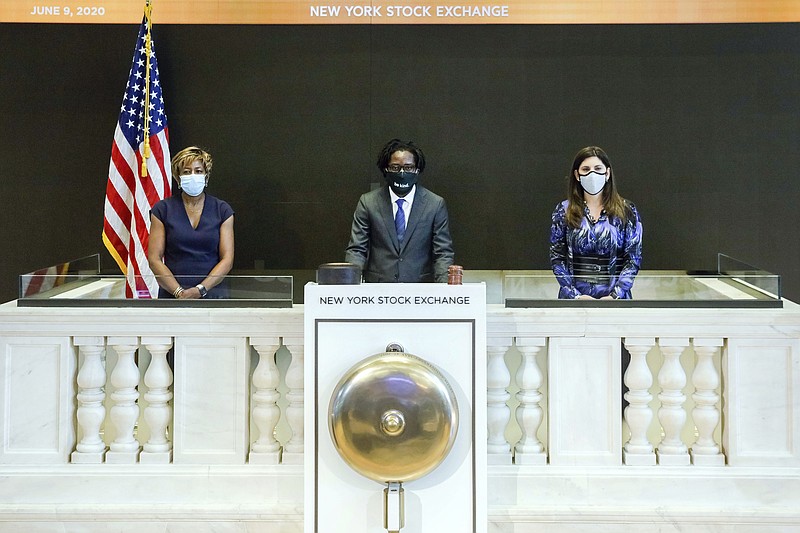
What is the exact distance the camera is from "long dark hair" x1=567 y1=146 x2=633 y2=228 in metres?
3.73

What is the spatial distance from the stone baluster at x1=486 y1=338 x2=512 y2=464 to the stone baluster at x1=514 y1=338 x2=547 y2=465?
1.7 inches

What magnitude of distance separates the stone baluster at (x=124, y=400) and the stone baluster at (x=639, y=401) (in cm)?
171

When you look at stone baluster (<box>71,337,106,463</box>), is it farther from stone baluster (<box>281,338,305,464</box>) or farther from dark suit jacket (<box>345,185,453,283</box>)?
dark suit jacket (<box>345,185,453,283</box>)

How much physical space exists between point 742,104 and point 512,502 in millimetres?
4279

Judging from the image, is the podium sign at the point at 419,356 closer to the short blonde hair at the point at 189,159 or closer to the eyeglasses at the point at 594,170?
the eyeglasses at the point at 594,170

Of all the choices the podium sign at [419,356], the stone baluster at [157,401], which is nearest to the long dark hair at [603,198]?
the podium sign at [419,356]

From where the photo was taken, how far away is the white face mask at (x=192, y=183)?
431cm

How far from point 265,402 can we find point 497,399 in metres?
0.80

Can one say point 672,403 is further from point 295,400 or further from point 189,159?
point 189,159

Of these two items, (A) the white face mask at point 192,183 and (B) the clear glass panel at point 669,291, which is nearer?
(B) the clear glass panel at point 669,291

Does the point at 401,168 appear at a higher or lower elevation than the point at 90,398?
higher

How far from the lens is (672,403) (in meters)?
2.92

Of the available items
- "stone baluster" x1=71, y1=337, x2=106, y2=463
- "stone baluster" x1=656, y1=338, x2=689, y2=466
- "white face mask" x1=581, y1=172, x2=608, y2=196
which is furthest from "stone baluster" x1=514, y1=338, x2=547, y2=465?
"stone baluster" x1=71, y1=337, x2=106, y2=463

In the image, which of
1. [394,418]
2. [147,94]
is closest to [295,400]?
[394,418]
